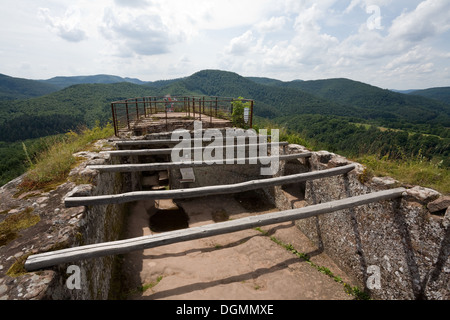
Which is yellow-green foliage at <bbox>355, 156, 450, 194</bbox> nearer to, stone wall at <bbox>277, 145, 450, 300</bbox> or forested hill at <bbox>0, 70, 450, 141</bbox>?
stone wall at <bbox>277, 145, 450, 300</bbox>

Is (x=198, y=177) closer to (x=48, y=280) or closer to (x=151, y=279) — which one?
(x=151, y=279)

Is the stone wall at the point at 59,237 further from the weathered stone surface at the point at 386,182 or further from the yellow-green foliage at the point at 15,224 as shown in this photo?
the weathered stone surface at the point at 386,182

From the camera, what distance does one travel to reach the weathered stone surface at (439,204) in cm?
308

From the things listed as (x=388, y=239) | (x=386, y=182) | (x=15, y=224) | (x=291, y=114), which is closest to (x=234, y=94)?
(x=291, y=114)

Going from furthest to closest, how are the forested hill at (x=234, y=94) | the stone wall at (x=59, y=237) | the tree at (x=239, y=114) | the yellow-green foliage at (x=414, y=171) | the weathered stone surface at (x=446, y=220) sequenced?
the forested hill at (x=234, y=94)
the tree at (x=239, y=114)
the yellow-green foliage at (x=414, y=171)
the weathered stone surface at (x=446, y=220)
the stone wall at (x=59, y=237)

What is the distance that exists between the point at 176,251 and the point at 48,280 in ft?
10.5

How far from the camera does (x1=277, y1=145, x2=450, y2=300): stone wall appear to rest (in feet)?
10.4

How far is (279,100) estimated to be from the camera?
489ft

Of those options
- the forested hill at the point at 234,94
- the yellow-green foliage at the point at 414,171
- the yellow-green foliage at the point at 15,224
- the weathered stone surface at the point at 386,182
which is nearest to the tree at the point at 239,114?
the yellow-green foliage at the point at 414,171

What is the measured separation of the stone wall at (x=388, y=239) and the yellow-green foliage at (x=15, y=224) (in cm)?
556

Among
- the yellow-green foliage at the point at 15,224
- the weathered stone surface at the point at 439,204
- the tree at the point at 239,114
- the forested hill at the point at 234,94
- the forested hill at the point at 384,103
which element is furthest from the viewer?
the forested hill at the point at 384,103

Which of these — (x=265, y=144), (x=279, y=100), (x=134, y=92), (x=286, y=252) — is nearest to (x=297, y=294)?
(x=286, y=252)

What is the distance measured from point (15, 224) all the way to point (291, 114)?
371ft

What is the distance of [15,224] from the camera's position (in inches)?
115
